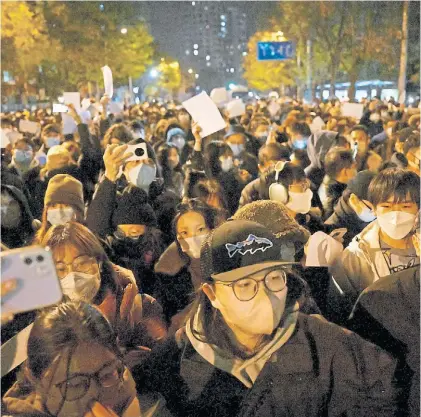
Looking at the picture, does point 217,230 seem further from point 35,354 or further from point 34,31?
point 34,31

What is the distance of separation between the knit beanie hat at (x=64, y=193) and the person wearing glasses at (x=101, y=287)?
107 centimetres

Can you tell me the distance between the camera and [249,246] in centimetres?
218

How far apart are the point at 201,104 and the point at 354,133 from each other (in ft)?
8.49

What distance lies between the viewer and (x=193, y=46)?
190125 millimetres

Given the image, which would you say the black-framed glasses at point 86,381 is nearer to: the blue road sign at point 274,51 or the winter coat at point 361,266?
the winter coat at point 361,266

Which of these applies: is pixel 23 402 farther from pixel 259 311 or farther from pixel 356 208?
pixel 356 208

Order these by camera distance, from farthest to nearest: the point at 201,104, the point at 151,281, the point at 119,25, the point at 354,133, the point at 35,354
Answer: the point at 119,25
the point at 354,133
the point at 201,104
the point at 151,281
the point at 35,354

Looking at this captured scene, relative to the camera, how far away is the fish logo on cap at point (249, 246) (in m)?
2.17

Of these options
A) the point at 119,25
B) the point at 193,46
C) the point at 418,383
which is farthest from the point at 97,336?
the point at 193,46

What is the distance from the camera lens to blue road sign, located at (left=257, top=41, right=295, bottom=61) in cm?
2614

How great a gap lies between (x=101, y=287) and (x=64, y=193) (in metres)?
1.37

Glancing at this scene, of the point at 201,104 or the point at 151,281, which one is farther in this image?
the point at 201,104

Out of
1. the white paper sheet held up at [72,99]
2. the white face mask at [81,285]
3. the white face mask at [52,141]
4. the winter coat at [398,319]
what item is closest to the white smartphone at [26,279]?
the white face mask at [81,285]

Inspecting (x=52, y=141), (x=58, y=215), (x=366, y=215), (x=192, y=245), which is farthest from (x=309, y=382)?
(x=52, y=141)
